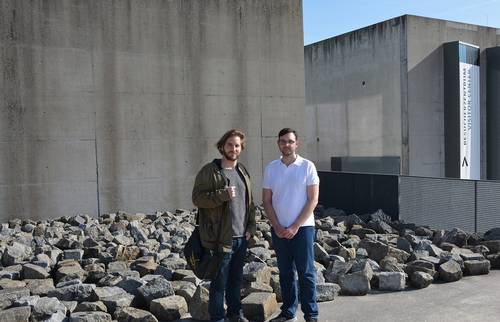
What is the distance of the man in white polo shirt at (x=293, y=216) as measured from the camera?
435cm

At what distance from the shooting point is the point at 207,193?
159 inches

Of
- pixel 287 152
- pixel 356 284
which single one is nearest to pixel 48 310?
pixel 287 152

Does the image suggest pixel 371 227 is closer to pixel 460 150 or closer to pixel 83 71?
pixel 83 71

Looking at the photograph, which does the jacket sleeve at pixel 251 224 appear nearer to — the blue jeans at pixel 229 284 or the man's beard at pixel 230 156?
the blue jeans at pixel 229 284

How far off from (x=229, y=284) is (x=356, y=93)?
1408cm

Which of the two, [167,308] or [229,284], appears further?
[167,308]

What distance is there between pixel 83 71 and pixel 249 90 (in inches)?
141

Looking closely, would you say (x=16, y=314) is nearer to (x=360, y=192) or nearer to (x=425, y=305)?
(x=425, y=305)

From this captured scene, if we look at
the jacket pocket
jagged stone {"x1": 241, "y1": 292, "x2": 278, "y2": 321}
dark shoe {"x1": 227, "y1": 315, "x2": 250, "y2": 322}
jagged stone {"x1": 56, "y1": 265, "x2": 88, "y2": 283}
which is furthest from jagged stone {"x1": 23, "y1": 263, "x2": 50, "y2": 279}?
the jacket pocket

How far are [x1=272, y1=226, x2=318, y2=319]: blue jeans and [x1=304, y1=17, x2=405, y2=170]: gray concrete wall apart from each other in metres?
12.0

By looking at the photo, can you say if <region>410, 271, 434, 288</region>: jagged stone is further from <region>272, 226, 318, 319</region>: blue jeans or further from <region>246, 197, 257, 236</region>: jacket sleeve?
<region>246, 197, 257, 236</region>: jacket sleeve

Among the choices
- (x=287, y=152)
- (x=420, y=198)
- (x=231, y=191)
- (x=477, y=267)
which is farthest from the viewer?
(x=420, y=198)

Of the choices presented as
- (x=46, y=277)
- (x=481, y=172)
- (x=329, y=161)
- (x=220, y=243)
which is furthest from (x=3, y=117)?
(x=481, y=172)

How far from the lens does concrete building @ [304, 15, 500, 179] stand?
1560cm
